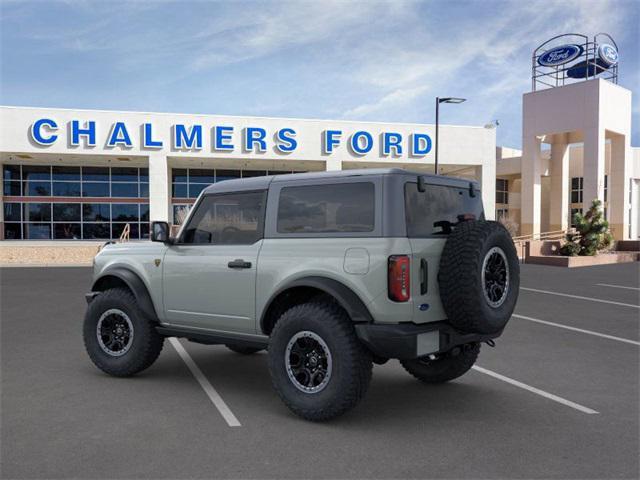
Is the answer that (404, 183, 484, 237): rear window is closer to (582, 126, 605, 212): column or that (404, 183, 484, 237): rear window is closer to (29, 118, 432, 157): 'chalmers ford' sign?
(29, 118, 432, 157): 'chalmers ford' sign

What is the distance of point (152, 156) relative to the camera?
32531 mm

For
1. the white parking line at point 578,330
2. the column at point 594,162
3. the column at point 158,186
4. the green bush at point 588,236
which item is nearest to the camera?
the white parking line at point 578,330

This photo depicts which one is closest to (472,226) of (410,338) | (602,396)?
(410,338)

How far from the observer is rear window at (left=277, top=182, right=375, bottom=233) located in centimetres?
482

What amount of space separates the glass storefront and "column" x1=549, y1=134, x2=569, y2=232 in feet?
85.4

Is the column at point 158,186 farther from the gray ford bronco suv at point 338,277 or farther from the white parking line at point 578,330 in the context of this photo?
the gray ford bronco suv at point 338,277

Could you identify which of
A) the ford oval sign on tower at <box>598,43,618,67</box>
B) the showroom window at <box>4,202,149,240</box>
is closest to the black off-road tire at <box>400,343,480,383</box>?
the showroom window at <box>4,202,149,240</box>

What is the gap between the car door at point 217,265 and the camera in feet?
17.5

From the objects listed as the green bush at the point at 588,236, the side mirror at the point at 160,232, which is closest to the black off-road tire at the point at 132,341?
the side mirror at the point at 160,232

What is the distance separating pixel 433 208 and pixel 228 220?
2.00 meters

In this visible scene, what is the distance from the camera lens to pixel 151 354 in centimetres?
616

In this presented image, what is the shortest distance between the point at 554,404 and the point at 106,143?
101 ft

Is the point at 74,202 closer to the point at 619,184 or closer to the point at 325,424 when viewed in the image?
the point at 619,184

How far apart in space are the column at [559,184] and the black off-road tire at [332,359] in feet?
118
